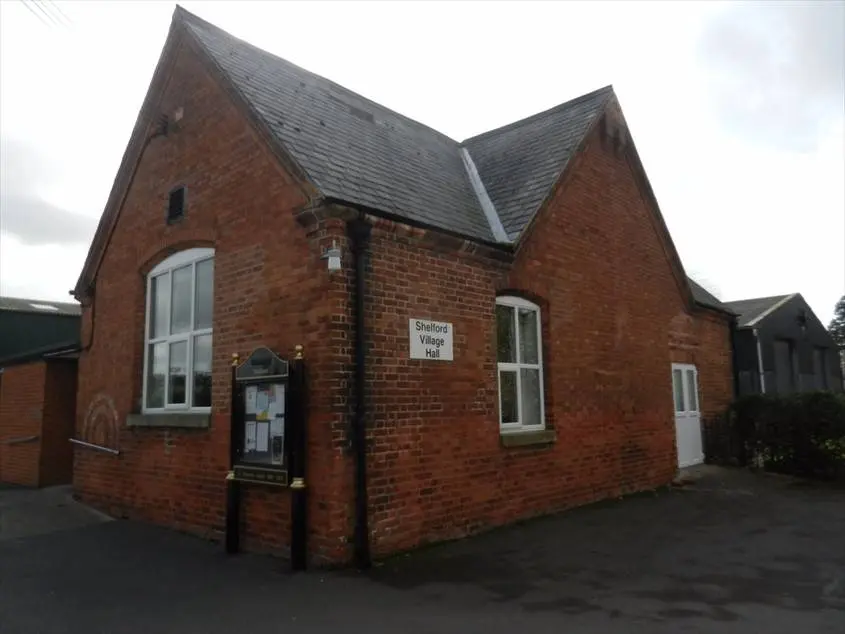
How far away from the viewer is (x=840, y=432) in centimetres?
1230

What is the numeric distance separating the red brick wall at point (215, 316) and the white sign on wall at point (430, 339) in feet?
3.27

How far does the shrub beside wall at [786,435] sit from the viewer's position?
12406 mm

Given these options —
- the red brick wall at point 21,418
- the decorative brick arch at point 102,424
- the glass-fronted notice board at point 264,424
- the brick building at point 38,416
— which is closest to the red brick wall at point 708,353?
the glass-fronted notice board at point 264,424

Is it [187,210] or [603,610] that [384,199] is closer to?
[187,210]

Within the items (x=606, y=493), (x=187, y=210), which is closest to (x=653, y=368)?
(x=606, y=493)

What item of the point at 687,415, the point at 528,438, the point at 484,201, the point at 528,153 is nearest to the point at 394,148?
the point at 484,201

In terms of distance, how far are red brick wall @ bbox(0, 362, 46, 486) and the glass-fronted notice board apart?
733 cm

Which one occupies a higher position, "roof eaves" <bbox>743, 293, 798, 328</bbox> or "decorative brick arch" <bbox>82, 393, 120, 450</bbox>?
"roof eaves" <bbox>743, 293, 798, 328</bbox>

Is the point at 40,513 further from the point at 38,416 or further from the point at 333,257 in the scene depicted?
the point at 333,257

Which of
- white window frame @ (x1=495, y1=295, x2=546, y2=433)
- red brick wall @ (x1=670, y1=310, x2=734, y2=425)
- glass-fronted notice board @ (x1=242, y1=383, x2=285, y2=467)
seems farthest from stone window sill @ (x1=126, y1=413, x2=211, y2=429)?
red brick wall @ (x1=670, y1=310, x2=734, y2=425)

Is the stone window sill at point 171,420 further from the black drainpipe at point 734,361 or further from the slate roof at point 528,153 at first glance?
the black drainpipe at point 734,361

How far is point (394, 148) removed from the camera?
32.9 ft

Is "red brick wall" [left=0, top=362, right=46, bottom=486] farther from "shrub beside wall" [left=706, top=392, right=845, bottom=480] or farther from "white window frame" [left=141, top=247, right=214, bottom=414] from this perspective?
"shrub beside wall" [left=706, top=392, right=845, bottom=480]

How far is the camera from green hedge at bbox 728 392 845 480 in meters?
12.4
